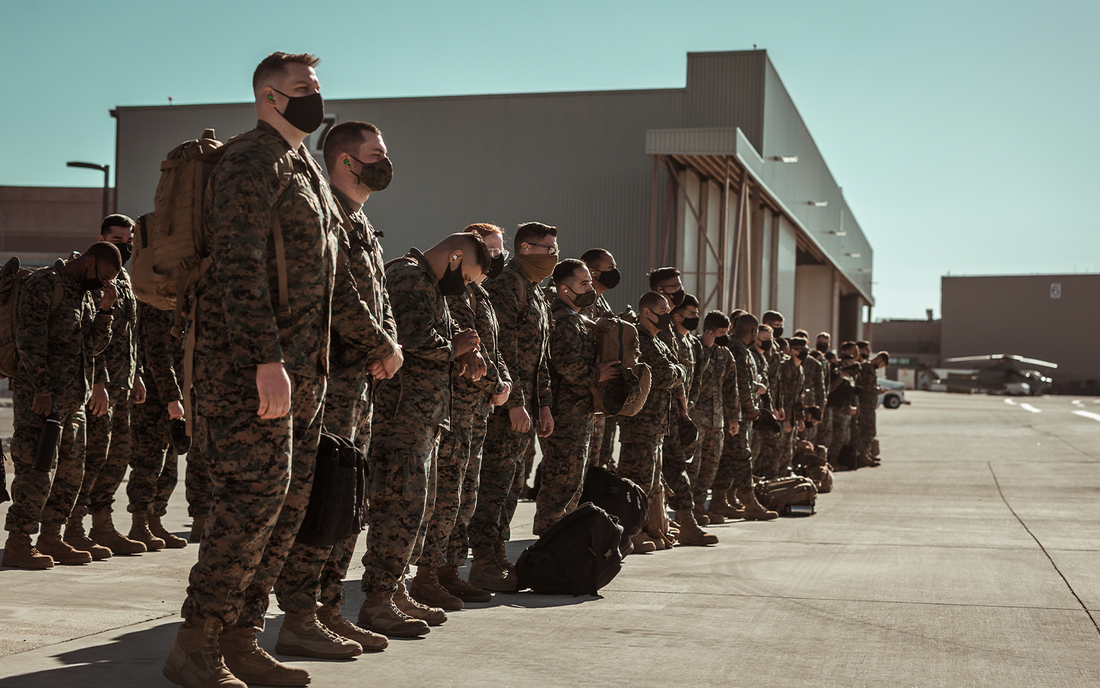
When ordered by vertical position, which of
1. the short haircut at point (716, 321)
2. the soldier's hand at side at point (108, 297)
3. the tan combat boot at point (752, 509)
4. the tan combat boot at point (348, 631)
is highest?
the short haircut at point (716, 321)

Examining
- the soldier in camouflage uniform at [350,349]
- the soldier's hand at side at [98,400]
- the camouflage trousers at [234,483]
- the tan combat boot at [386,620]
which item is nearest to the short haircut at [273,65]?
the soldier in camouflage uniform at [350,349]

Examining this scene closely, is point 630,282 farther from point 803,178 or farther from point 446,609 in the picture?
point 446,609

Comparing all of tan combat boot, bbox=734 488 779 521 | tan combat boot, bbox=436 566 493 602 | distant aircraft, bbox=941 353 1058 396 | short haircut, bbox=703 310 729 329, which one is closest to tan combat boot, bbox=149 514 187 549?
tan combat boot, bbox=436 566 493 602

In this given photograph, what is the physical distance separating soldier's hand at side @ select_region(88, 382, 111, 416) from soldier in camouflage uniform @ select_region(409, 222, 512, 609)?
8.11 feet

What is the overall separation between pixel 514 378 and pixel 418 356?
1.24 metres

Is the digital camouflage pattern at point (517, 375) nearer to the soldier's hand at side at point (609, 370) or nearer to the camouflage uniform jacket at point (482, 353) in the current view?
the camouflage uniform jacket at point (482, 353)

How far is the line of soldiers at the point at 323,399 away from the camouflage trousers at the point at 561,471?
13 mm

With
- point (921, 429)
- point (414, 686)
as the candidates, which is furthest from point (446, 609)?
point (921, 429)

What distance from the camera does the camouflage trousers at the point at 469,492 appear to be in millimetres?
5349

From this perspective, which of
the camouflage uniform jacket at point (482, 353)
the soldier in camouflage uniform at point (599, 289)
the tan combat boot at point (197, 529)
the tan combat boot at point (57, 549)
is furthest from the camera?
the soldier in camouflage uniform at point (599, 289)

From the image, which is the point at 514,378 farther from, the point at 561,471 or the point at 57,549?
the point at 57,549

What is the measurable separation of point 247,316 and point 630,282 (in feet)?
81.2

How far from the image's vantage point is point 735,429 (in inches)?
398

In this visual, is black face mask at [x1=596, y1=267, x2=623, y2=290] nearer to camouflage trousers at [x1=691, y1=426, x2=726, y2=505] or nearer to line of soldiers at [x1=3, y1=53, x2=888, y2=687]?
line of soldiers at [x1=3, y1=53, x2=888, y2=687]
